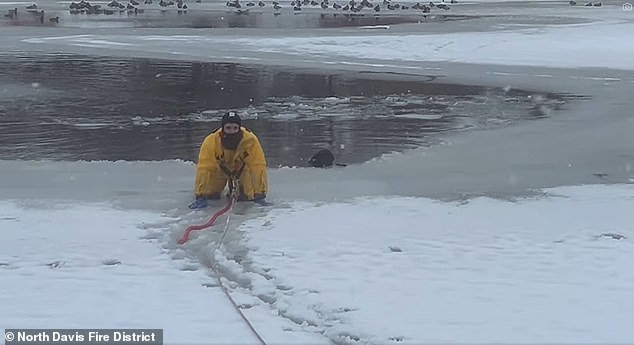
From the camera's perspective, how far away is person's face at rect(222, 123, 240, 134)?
7023 millimetres

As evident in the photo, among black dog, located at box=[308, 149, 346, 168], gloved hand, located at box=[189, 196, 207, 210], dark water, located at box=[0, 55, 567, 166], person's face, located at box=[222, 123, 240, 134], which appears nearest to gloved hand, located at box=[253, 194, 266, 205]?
gloved hand, located at box=[189, 196, 207, 210]

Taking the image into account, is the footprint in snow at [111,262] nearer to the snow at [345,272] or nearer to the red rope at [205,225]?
the snow at [345,272]

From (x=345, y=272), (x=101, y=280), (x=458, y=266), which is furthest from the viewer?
(x=458, y=266)

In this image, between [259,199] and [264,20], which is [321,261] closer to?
[259,199]

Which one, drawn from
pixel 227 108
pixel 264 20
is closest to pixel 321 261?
pixel 227 108

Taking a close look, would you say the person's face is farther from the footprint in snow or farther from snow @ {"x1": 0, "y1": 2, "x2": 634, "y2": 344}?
the footprint in snow

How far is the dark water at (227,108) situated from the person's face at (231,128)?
7.29ft

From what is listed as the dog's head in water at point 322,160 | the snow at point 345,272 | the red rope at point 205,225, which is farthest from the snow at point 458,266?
the dog's head in water at point 322,160

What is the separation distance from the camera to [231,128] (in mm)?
7047

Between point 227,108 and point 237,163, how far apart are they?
6050 mm

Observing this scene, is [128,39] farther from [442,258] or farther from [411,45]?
[442,258]

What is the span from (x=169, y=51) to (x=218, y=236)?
17.4 m

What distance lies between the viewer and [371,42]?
2453cm

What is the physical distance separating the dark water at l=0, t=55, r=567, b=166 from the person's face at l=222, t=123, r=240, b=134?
2.22 meters
